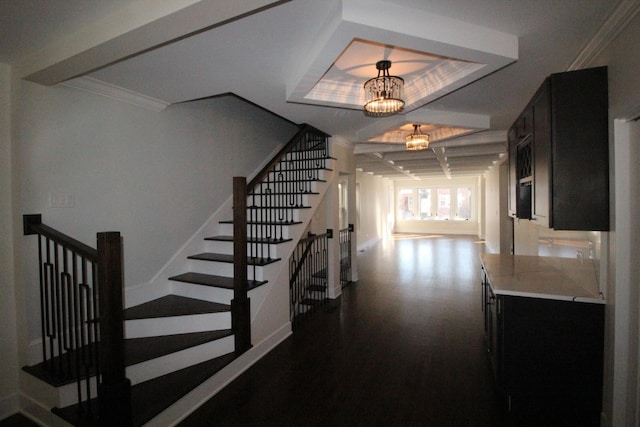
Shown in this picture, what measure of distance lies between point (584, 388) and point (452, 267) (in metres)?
5.30

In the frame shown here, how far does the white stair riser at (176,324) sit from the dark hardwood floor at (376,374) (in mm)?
542

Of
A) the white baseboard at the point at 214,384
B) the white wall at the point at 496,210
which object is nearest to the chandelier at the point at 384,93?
the white baseboard at the point at 214,384

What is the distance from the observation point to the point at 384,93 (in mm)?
2699

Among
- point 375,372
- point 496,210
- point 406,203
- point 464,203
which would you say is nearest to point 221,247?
point 375,372

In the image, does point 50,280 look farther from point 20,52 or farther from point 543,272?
Result: point 543,272

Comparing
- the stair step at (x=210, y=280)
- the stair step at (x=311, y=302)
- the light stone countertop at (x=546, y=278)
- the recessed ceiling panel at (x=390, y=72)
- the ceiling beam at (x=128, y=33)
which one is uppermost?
the recessed ceiling panel at (x=390, y=72)

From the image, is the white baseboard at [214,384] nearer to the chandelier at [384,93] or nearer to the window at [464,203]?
the chandelier at [384,93]

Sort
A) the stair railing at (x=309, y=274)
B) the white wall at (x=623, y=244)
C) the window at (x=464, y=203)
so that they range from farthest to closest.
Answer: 1. the window at (x=464, y=203)
2. the stair railing at (x=309, y=274)
3. the white wall at (x=623, y=244)

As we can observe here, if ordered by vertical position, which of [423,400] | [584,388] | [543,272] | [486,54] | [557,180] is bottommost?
[423,400]

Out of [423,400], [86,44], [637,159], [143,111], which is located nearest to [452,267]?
[423,400]

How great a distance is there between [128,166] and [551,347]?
149 inches

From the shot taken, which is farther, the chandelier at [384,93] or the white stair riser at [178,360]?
the chandelier at [384,93]

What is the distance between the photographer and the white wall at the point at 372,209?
10.3 meters

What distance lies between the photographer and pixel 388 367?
295 cm
